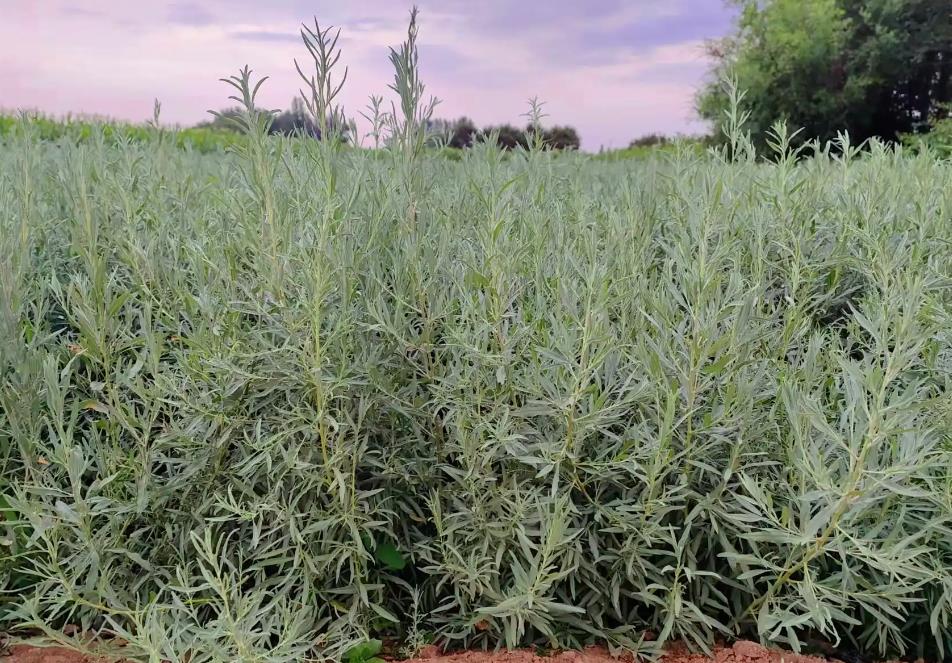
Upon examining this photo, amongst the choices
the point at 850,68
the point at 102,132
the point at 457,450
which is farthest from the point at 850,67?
the point at 457,450

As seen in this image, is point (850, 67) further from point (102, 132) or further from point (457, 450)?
point (457, 450)

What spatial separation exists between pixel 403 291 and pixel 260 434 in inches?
22.7

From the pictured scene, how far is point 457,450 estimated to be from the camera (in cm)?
200

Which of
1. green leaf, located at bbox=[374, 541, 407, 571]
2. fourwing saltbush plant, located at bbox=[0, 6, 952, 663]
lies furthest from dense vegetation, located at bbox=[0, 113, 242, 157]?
green leaf, located at bbox=[374, 541, 407, 571]

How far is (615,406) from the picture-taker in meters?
1.83

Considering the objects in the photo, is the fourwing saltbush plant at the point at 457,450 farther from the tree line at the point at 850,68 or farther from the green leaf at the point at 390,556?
the tree line at the point at 850,68

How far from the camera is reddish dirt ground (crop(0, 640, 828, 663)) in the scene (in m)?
1.85

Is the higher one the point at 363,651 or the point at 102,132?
the point at 102,132

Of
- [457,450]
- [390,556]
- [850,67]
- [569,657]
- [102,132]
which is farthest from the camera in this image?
[850,67]

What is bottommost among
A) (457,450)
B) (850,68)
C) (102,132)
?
(457,450)

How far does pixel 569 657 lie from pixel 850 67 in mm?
34130

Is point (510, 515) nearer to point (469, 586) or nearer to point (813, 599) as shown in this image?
point (469, 586)

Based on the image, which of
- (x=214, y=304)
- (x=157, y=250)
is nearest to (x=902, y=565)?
(x=214, y=304)

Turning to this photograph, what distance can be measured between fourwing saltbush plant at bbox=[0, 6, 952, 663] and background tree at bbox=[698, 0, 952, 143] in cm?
2923
